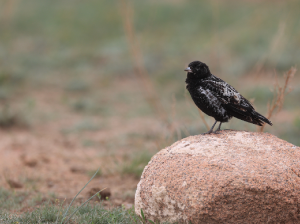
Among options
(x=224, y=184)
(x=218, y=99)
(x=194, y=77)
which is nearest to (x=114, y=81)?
(x=194, y=77)

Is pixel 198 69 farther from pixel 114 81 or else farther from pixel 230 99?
pixel 114 81

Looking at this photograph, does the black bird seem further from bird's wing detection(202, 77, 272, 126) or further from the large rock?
the large rock

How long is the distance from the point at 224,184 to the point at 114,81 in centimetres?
1054

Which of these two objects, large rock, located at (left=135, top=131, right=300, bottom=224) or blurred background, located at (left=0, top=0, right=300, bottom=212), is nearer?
large rock, located at (left=135, top=131, right=300, bottom=224)

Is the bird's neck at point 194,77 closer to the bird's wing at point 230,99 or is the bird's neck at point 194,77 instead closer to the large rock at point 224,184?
the bird's wing at point 230,99

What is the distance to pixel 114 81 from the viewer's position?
43.0 feet

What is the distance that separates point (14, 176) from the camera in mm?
5613

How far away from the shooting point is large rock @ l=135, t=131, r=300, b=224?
9.40 feet

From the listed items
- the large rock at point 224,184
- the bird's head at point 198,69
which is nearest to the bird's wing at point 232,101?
the bird's head at point 198,69

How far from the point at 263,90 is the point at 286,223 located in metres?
8.05

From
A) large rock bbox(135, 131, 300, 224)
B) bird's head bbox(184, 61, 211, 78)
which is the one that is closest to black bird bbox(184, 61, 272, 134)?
bird's head bbox(184, 61, 211, 78)

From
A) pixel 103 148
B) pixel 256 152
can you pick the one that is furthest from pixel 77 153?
pixel 256 152

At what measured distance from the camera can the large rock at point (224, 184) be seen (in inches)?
113

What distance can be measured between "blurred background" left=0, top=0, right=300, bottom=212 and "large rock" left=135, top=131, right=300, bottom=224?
1.25 metres
